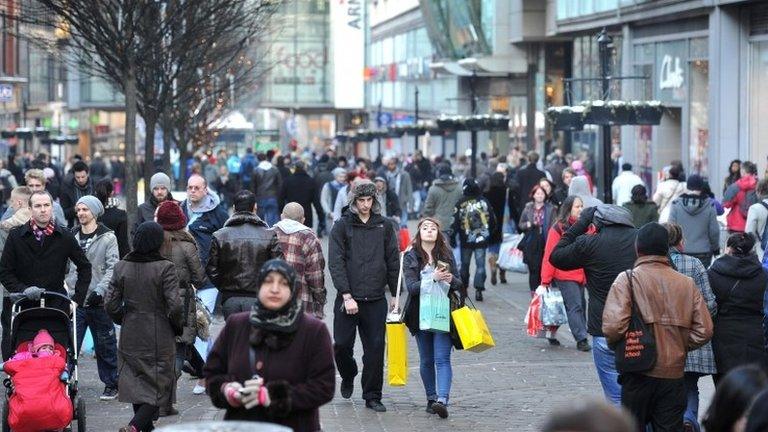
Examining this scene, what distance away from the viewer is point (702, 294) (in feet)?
34.7

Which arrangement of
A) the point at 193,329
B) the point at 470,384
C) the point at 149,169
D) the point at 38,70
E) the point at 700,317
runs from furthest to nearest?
the point at 38,70 < the point at 149,169 < the point at 470,384 < the point at 193,329 < the point at 700,317

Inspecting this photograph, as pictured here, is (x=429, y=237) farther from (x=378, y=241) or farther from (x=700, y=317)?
(x=700, y=317)

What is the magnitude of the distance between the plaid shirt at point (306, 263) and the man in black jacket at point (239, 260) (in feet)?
0.64

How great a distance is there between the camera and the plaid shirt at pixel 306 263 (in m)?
12.5

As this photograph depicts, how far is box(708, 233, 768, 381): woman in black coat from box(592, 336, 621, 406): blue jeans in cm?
67

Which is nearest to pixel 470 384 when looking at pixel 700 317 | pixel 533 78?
pixel 700 317

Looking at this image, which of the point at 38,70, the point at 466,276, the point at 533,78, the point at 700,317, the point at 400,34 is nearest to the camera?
the point at 700,317

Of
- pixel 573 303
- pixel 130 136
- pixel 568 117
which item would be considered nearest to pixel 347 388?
pixel 573 303

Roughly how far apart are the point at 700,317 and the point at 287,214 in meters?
4.21

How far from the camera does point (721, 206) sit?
22031mm

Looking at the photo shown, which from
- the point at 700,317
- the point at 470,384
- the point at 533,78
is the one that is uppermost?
the point at 533,78

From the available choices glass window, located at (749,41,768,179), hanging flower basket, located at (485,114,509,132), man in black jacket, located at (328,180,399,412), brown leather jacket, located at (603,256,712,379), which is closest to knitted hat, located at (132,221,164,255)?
man in black jacket, located at (328,180,399,412)

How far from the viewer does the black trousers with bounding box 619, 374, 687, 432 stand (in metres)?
9.67

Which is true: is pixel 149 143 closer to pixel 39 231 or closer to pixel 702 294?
pixel 39 231
